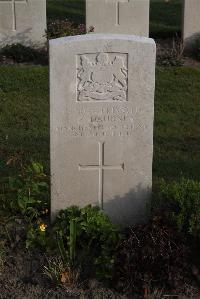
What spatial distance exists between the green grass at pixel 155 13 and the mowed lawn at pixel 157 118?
118 inches

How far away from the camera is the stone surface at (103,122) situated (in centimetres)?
509

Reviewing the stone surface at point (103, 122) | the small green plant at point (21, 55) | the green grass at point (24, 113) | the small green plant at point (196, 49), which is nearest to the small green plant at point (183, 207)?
the stone surface at point (103, 122)

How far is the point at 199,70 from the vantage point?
10.5 metres

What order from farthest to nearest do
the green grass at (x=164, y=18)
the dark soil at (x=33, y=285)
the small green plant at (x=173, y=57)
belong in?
the green grass at (x=164, y=18) → the small green plant at (x=173, y=57) → the dark soil at (x=33, y=285)

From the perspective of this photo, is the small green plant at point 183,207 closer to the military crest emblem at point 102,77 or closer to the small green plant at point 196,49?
the military crest emblem at point 102,77

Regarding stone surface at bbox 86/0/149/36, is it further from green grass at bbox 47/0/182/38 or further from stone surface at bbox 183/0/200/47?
green grass at bbox 47/0/182/38

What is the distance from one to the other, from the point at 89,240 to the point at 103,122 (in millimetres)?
914

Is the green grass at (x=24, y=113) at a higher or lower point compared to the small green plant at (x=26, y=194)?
higher

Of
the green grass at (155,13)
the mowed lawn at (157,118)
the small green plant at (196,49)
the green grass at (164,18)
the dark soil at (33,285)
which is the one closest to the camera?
the dark soil at (33,285)

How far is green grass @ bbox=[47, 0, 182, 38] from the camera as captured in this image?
1331 centimetres

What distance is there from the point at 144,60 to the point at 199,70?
5508 millimetres

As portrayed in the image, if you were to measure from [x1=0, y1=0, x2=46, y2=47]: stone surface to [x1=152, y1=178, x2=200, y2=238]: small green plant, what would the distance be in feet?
21.7

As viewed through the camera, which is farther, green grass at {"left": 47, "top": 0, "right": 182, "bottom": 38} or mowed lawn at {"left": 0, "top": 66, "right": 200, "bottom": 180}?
green grass at {"left": 47, "top": 0, "right": 182, "bottom": 38}

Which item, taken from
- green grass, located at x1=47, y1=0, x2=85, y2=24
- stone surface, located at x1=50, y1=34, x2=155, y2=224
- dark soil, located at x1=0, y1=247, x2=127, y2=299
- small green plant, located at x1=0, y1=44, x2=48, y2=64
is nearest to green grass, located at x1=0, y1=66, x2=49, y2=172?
small green plant, located at x1=0, y1=44, x2=48, y2=64
